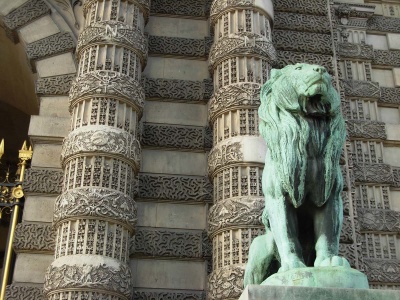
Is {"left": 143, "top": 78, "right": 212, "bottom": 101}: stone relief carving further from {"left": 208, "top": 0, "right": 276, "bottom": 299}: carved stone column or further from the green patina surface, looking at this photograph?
the green patina surface

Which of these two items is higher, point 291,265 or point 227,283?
point 227,283

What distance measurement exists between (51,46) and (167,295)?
4.17 meters

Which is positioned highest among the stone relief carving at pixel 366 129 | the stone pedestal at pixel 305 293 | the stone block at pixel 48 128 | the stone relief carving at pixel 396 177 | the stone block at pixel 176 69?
the stone block at pixel 176 69

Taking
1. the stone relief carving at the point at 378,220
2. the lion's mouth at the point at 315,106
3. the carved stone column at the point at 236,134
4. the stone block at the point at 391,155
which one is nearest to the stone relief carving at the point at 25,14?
the carved stone column at the point at 236,134

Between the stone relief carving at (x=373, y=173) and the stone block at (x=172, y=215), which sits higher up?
the stone relief carving at (x=373, y=173)

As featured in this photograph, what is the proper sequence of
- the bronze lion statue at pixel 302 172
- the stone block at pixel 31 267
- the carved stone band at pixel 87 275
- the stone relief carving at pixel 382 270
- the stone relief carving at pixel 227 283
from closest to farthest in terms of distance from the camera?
the bronze lion statue at pixel 302 172, the carved stone band at pixel 87 275, the stone relief carving at pixel 227 283, the stone block at pixel 31 267, the stone relief carving at pixel 382 270

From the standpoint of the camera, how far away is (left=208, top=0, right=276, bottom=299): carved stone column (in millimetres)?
6953

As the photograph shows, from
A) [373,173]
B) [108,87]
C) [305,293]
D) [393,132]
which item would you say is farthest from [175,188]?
[305,293]

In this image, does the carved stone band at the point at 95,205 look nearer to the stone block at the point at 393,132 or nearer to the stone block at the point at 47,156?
the stone block at the point at 47,156

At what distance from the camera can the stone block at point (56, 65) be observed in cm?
923

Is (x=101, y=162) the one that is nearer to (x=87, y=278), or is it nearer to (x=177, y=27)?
(x=87, y=278)

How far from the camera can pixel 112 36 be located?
26.5ft

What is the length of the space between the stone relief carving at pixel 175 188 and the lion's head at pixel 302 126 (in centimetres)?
→ 332

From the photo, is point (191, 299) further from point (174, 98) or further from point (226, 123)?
point (174, 98)
